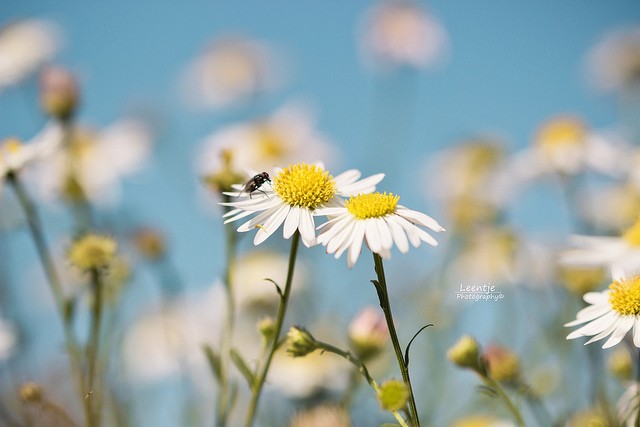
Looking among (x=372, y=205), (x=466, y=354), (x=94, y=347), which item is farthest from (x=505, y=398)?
(x=94, y=347)

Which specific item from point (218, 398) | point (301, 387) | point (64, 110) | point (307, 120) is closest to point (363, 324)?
point (218, 398)

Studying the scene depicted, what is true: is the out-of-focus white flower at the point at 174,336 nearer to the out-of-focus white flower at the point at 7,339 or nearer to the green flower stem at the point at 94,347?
the out-of-focus white flower at the point at 7,339

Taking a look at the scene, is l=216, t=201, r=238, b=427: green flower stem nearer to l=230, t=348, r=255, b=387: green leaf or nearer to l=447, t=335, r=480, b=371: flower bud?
l=230, t=348, r=255, b=387: green leaf

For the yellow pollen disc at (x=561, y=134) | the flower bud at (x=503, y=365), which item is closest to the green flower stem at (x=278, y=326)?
the flower bud at (x=503, y=365)

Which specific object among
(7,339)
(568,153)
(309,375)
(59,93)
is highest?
(59,93)

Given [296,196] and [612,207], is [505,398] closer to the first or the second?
[296,196]

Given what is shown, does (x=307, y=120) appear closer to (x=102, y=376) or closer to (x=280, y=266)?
(x=280, y=266)
